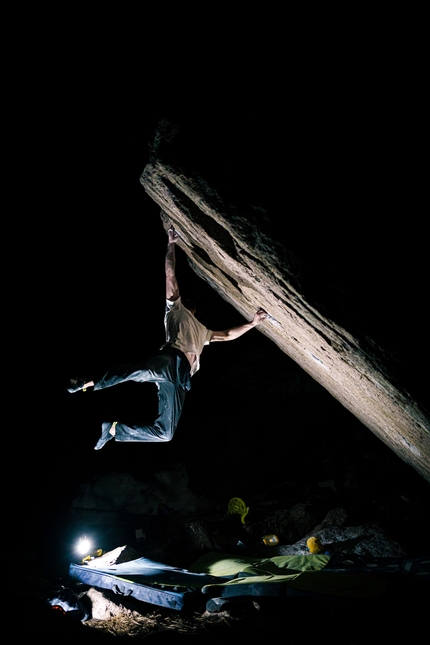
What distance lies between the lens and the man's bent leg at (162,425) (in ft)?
14.7

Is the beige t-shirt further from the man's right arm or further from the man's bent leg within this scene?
the man's bent leg

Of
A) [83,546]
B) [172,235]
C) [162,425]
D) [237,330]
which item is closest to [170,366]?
[162,425]

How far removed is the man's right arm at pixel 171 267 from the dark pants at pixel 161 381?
2.27ft

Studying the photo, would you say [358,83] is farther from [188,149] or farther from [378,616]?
[378,616]

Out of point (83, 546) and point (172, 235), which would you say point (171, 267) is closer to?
point (172, 235)

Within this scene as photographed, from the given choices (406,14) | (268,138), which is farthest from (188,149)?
(406,14)

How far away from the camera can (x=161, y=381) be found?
4227 millimetres

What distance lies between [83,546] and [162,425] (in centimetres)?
287

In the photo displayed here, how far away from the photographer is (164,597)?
3.62 m

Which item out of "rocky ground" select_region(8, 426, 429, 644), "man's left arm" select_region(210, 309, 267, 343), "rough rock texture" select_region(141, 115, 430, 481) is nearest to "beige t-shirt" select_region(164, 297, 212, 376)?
"man's left arm" select_region(210, 309, 267, 343)

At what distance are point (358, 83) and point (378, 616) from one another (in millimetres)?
3881

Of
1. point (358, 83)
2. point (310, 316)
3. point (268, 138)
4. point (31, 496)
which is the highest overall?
point (358, 83)

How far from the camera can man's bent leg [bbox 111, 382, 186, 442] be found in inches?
177

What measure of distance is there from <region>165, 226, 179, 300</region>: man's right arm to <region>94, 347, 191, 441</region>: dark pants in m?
0.69
